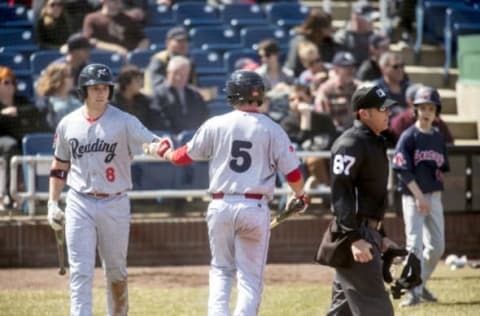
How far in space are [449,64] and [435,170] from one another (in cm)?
660

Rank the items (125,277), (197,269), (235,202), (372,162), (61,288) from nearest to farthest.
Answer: (372,162) < (235,202) < (125,277) < (61,288) < (197,269)

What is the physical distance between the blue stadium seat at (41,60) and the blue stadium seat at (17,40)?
74 centimetres

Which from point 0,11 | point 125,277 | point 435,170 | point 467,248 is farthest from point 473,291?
point 0,11

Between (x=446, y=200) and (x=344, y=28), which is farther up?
(x=344, y=28)

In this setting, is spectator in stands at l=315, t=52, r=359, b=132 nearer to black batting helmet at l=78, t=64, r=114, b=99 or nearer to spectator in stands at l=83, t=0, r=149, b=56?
spectator in stands at l=83, t=0, r=149, b=56

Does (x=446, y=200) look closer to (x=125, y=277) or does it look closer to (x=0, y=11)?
(x=125, y=277)

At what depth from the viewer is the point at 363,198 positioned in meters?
6.98

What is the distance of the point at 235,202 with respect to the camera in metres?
7.54

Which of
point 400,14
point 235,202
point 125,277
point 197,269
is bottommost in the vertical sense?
point 197,269

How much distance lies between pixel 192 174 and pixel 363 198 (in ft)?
18.9

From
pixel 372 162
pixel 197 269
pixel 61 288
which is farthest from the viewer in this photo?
pixel 197 269

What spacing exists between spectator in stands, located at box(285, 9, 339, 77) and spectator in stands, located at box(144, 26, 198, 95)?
1.49 metres

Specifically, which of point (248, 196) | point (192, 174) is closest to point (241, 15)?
point (192, 174)

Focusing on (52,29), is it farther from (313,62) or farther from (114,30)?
(313,62)
